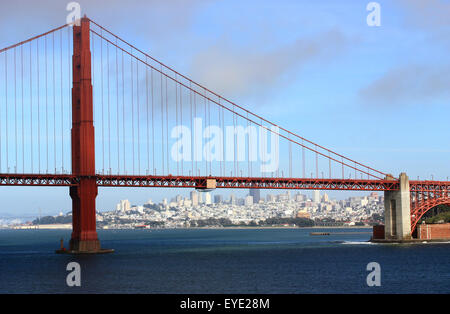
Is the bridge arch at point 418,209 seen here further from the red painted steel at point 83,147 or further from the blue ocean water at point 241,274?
the red painted steel at point 83,147

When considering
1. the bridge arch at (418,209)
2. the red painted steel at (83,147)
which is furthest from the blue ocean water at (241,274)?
the bridge arch at (418,209)

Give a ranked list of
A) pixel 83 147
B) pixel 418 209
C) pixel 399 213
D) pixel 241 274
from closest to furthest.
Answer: pixel 241 274
pixel 83 147
pixel 399 213
pixel 418 209

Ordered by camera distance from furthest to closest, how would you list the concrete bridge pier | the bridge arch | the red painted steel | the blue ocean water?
the bridge arch < the concrete bridge pier < the red painted steel < the blue ocean water

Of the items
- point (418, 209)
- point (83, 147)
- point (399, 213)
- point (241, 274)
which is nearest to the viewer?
point (241, 274)

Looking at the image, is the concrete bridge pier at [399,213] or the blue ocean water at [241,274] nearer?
the blue ocean water at [241,274]

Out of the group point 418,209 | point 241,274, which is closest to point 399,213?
point 418,209

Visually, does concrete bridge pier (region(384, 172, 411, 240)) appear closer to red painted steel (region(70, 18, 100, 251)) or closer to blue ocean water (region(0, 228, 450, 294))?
blue ocean water (region(0, 228, 450, 294))

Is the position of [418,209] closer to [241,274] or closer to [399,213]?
[399,213]

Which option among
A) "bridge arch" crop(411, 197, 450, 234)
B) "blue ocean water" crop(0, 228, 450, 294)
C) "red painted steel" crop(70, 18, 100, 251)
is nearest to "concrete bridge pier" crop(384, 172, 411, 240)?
"bridge arch" crop(411, 197, 450, 234)
